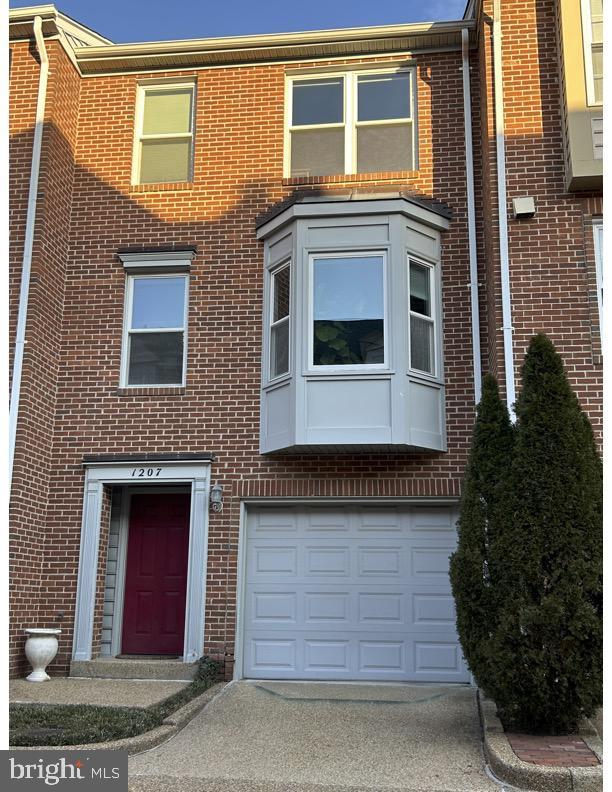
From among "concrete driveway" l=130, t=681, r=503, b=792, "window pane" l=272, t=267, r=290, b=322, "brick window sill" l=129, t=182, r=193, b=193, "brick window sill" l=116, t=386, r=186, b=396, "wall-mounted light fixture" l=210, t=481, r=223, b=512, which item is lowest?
"concrete driveway" l=130, t=681, r=503, b=792

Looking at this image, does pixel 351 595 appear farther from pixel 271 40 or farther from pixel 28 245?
pixel 271 40

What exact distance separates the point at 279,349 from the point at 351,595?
3.18 m

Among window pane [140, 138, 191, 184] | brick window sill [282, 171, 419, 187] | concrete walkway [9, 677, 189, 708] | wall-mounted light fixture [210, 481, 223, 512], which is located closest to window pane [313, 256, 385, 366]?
brick window sill [282, 171, 419, 187]

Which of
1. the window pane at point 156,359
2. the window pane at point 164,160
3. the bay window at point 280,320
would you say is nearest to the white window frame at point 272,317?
the bay window at point 280,320

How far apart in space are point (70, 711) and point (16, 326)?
481cm

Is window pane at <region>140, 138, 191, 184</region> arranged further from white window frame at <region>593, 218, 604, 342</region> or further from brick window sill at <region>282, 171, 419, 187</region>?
white window frame at <region>593, 218, 604, 342</region>

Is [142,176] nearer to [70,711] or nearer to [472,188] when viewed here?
[472,188]

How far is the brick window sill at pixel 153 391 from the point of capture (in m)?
10.3

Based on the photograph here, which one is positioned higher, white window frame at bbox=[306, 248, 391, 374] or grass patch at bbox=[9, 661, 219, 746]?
white window frame at bbox=[306, 248, 391, 374]

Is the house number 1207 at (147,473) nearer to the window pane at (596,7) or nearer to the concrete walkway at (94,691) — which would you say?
the concrete walkway at (94,691)

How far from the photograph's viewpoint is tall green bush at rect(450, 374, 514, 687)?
21.0 ft

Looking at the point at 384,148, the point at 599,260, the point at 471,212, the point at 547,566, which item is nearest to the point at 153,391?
the point at 384,148

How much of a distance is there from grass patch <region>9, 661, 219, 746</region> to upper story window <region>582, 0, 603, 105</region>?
8077 mm

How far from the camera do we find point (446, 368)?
999 cm
